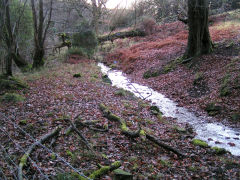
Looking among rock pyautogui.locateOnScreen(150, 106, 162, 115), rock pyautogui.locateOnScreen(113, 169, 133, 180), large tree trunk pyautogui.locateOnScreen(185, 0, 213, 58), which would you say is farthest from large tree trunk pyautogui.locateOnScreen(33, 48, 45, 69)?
rock pyautogui.locateOnScreen(113, 169, 133, 180)

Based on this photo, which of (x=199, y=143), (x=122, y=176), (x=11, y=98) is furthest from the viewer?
(x=11, y=98)

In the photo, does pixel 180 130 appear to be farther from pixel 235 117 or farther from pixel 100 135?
pixel 100 135

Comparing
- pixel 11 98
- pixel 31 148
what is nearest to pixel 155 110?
pixel 11 98

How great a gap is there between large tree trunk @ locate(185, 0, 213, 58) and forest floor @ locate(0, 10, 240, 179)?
1089mm

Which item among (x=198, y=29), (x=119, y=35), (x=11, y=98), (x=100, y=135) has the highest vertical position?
(x=119, y=35)

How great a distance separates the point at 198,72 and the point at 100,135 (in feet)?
28.4

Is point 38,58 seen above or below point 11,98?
above

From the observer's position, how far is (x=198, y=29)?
46.0 feet

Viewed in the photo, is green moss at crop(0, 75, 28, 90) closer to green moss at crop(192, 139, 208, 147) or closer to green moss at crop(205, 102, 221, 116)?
green moss at crop(192, 139, 208, 147)

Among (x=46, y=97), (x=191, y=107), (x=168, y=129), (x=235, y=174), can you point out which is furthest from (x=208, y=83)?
(x=46, y=97)

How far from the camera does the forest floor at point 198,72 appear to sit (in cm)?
981

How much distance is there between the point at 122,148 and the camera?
6273 millimetres

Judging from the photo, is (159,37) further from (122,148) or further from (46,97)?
(122,148)

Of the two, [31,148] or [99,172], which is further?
[31,148]
